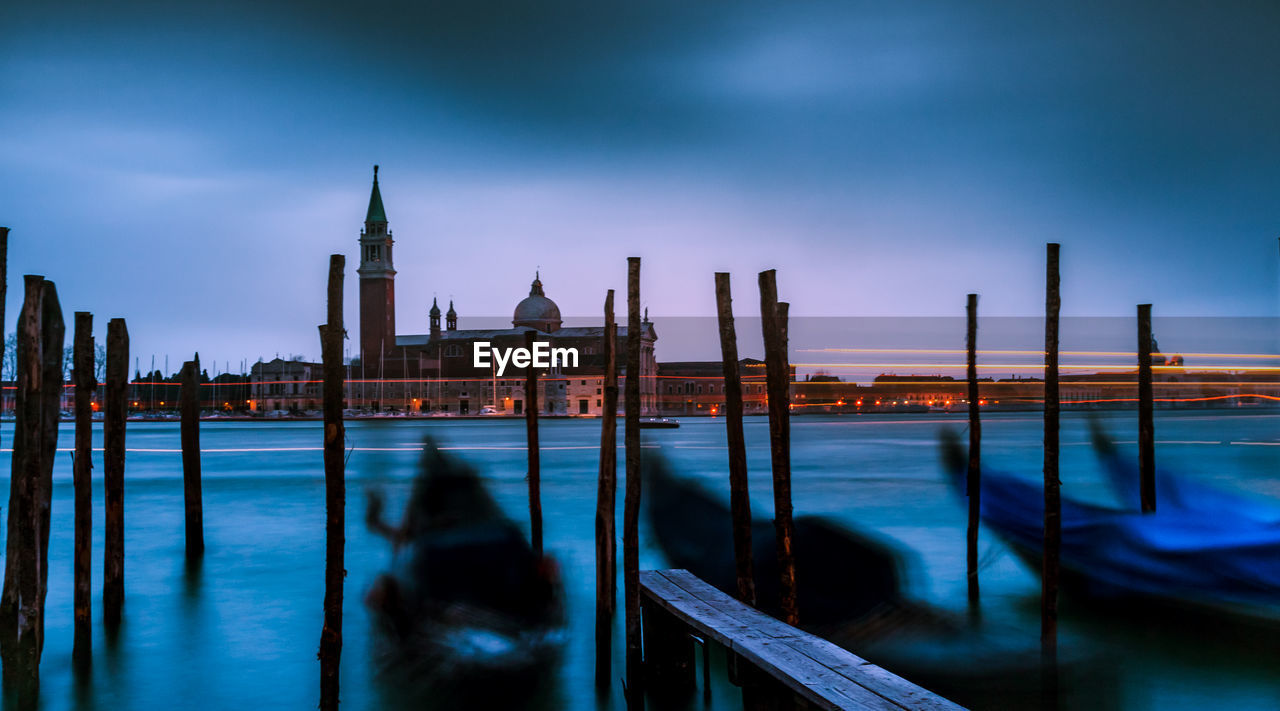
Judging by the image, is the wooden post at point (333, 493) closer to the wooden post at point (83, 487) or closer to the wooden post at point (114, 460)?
the wooden post at point (83, 487)

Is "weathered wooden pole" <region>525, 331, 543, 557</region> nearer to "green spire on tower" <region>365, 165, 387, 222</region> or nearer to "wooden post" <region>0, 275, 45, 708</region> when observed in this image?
"wooden post" <region>0, 275, 45, 708</region>

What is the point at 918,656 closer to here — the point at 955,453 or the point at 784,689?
the point at 784,689

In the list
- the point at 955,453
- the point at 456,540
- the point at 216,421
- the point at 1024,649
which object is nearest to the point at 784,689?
the point at 1024,649

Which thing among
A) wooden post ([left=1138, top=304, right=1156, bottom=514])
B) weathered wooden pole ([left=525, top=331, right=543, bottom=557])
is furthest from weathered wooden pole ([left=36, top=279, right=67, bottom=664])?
wooden post ([left=1138, top=304, right=1156, bottom=514])

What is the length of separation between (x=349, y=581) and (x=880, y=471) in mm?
18643

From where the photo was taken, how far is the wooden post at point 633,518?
5.33 m

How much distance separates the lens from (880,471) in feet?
85.9

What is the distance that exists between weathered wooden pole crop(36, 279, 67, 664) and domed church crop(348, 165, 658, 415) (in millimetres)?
70699

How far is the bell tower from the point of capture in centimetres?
7494

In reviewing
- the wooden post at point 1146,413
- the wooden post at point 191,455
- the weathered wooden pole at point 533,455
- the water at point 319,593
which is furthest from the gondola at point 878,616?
the wooden post at point 191,455

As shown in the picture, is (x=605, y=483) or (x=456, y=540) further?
(x=456, y=540)

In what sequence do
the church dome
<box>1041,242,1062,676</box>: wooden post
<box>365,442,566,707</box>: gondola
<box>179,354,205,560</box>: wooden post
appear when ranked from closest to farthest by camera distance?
<box>1041,242,1062,676</box>: wooden post
<box>365,442,566,707</box>: gondola
<box>179,354,205,560</box>: wooden post
the church dome

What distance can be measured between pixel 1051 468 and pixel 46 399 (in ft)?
18.0

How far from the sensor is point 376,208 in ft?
255
